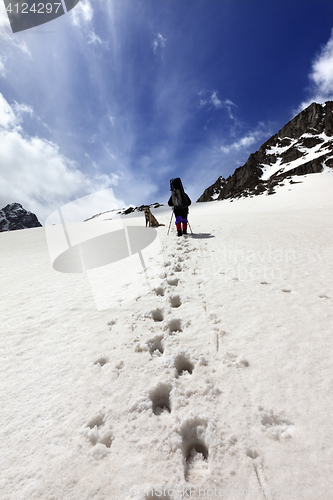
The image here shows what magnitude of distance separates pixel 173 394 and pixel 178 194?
9.90 metres

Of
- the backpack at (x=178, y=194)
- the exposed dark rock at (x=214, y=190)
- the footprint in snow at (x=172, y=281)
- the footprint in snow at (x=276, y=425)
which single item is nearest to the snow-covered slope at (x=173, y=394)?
the footprint in snow at (x=276, y=425)

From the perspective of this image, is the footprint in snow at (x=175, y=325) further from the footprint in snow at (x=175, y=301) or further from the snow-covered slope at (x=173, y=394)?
the footprint in snow at (x=175, y=301)

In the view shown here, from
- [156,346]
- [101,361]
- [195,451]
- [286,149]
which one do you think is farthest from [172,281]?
[286,149]

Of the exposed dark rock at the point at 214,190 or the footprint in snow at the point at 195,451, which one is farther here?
the exposed dark rock at the point at 214,190

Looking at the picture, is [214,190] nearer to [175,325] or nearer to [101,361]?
[175,325]

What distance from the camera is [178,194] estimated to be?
11.0 meters

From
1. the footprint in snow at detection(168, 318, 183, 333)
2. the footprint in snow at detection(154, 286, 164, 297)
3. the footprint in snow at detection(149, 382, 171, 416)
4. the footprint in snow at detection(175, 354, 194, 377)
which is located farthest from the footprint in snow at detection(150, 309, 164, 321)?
the footprint in snow at detection(149, 382, 171, 416)

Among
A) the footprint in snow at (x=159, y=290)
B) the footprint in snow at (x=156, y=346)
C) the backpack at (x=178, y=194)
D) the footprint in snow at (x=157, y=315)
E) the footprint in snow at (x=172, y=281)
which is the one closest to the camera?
the footprint in snow at (x=156, y=346)

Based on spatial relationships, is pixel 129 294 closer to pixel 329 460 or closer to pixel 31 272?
pixel 329 460

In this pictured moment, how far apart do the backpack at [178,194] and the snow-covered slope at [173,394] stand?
272 inches

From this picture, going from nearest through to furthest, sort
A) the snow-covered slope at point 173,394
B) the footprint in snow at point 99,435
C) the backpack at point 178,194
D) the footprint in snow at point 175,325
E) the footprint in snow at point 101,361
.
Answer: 1. the snow-covered slope at point 173,394
2. the footprint in snow at point 99,435
3. the footprint in snow at point 101,361
4. the footprint in snow at point 175,325
5. the backpack at point 178,194

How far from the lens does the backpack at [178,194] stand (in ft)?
35.9

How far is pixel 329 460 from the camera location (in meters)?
1.71

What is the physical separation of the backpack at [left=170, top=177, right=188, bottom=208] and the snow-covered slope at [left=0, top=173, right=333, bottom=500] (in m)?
6.92
